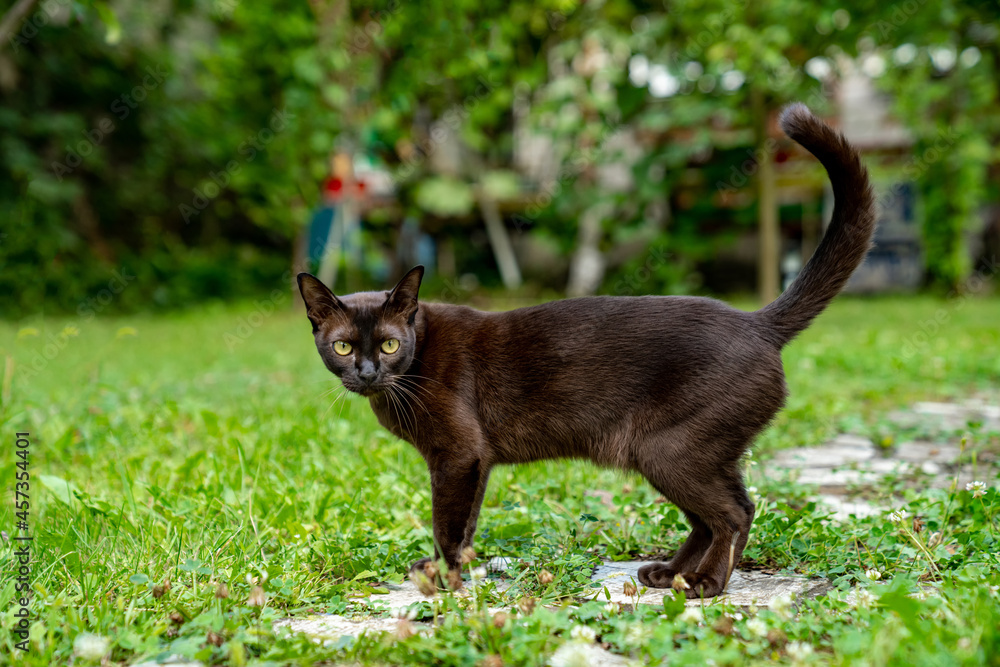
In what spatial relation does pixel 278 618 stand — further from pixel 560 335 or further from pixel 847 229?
pixel 847 229

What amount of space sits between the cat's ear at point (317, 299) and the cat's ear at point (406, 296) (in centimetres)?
15

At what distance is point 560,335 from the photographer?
83.4 inches

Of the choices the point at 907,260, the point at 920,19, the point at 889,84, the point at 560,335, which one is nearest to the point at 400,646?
the point at 560,335

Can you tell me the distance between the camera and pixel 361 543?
6.91 ft

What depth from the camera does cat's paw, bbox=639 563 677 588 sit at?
1948mm

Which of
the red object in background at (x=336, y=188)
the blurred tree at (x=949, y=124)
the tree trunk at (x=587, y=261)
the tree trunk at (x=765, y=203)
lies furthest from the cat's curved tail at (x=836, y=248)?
A: the tree trunk at (x=587, y=261)

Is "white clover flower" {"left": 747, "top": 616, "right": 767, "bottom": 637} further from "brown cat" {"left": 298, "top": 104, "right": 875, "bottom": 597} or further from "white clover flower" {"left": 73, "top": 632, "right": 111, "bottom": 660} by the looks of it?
"white clover flower" {"left": 73, "top": 632, "right": 111, "bottom": 660}

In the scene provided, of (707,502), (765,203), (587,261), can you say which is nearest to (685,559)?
(707,502)

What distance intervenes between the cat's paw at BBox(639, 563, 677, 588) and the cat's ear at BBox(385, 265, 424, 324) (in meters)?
0.94

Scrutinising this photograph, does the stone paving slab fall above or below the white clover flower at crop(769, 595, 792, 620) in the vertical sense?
below

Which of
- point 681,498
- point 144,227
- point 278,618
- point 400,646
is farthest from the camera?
point 144,227

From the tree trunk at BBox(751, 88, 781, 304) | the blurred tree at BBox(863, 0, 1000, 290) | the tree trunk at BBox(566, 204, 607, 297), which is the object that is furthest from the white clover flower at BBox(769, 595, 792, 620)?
the tree trunk at BBox(566, 204, 607, 297)

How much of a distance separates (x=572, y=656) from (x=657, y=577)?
699 mm

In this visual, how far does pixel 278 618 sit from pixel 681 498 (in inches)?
39.1
